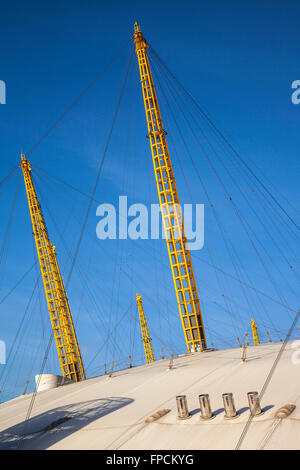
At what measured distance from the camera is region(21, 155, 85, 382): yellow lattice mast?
95.0m

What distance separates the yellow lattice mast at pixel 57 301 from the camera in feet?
312

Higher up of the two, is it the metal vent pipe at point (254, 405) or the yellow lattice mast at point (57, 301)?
the yellow lattice mast at point (57, 301)

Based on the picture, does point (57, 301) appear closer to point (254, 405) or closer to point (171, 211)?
point (171, 211)

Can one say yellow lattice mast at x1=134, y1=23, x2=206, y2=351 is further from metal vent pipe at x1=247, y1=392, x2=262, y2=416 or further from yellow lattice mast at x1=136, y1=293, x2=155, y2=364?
yellow lattice mast at x1=136, y1=293, x2=155, y2=364

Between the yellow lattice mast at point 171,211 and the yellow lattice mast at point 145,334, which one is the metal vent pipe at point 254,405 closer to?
the yellow lattice mast at point 171,211

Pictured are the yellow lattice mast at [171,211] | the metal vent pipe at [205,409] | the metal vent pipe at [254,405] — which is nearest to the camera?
the metal vent pipe at [254,405]

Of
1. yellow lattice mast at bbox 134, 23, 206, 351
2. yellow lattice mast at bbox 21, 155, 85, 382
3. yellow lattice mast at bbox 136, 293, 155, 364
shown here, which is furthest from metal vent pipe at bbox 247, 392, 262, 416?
yellow lattice mast at bbox 136, 293, 155, 364

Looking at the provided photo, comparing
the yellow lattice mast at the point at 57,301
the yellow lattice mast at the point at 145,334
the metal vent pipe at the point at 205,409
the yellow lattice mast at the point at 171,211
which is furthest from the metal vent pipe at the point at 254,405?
the yellow lattice mast at the point at 145,334

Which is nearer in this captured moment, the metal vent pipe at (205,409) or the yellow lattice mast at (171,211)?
the metal vent pipe at (205,409)

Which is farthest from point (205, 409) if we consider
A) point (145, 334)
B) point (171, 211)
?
point (145, 334)
